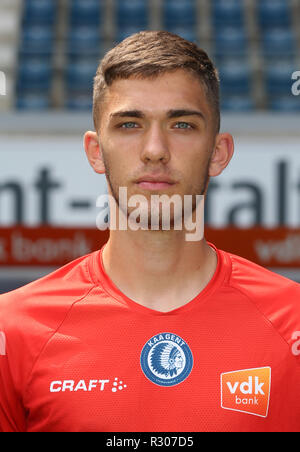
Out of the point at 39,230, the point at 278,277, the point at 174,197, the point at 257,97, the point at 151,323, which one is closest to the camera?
the point at 174,197

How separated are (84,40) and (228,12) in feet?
9.58

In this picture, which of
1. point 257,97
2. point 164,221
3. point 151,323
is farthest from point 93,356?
point 257,97

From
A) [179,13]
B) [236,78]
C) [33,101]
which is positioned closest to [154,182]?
[33,101]

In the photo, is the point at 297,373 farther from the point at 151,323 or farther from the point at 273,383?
the point at 151,323

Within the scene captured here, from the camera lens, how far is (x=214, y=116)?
1926 mm

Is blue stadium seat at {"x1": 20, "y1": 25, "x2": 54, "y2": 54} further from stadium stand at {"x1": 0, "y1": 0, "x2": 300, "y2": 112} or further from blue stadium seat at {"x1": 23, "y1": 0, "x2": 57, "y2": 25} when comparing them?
blue stadium seat at {"x1": 23, "y1": 0, "x2": 57, "y2": 25}

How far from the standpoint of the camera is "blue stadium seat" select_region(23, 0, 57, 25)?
41.0 ft

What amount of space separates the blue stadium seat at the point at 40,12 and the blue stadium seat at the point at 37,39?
22 cm

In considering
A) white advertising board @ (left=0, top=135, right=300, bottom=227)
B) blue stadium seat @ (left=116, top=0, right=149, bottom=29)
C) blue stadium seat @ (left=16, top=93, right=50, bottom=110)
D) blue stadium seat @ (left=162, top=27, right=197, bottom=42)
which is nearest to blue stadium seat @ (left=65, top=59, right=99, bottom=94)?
blue stadium seat @ (left=16, top=93, right=50, bottom=110)

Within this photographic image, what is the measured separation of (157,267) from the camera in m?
1.97

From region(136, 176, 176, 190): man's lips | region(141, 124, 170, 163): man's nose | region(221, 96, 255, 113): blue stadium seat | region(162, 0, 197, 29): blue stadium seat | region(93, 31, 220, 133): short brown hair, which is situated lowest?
region(136, 176, 176, 190): man's lips

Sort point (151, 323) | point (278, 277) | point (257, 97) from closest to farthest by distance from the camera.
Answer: point (151, 323), point (278, 277), point (257, 97)

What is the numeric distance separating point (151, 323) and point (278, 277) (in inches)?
18.9

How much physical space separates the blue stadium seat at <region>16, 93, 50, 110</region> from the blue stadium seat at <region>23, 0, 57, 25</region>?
247 centimetres
